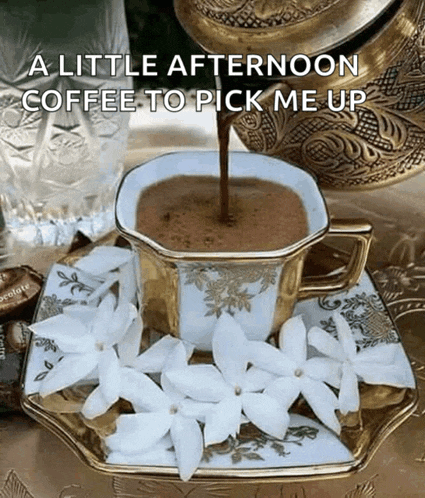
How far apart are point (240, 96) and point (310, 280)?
0.64 feet

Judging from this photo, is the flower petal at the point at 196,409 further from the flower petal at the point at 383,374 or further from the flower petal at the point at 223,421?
the flower petal at the point at 383,374

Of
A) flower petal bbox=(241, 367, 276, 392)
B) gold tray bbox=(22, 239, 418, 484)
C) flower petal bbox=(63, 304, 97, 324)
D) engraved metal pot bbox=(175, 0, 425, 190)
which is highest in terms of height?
engraved metal pot bbox=(175, 0, 425, 190)

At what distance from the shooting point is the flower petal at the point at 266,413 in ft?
1.84

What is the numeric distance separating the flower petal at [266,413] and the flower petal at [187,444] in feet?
0.13

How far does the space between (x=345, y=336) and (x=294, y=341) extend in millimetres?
43

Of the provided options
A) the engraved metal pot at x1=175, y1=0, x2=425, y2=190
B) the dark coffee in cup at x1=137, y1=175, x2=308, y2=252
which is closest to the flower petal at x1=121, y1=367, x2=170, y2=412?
the dark coffee in cup at x1=137, y1=175, x2=308, y2=252

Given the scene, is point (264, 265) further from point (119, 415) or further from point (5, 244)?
point (5, 244)

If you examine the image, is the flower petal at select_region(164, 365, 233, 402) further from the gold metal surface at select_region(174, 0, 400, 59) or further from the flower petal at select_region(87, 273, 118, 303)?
the gold metal surface at select_region(174, 0, 400, 59)

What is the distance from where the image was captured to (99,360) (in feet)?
1.94

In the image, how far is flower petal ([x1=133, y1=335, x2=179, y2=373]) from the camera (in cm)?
60

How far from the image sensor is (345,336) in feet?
2.03

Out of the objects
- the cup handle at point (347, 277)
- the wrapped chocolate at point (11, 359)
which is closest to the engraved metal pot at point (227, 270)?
the cup handle at point (347, 277)

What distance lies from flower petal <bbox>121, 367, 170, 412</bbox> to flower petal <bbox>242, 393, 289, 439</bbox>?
6 cm

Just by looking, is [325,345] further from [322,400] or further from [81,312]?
[81,312]
